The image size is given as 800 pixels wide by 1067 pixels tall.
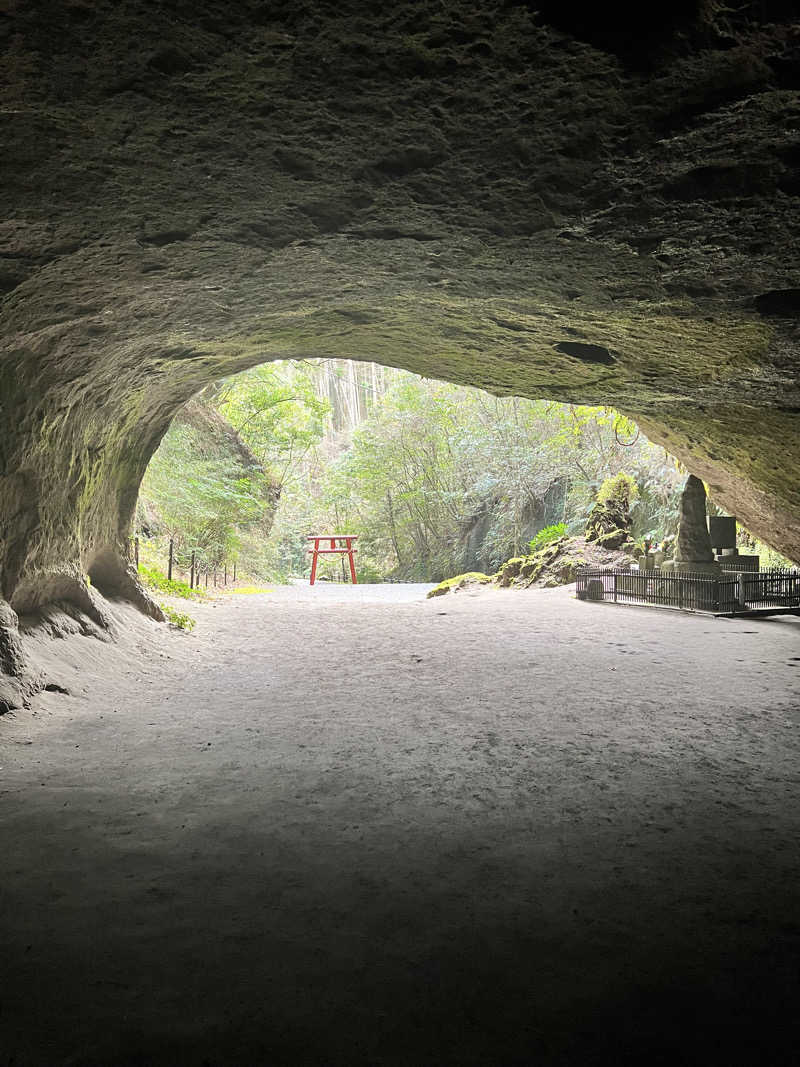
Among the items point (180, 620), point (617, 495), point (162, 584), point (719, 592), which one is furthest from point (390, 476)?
point (180, 620)

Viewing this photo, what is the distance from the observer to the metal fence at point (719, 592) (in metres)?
13.7

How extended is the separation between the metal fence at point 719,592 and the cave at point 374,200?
5.98 metres

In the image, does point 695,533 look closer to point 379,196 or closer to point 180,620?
point 180,620

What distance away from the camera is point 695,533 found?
1554 centimetres

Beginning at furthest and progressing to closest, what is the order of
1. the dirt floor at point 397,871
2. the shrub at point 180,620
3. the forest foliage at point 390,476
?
the forest foliage at point 390,476
the shrub at point 180,620
the dirt floor at point 397,871

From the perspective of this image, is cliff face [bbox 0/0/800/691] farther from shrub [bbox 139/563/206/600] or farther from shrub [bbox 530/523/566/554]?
shrub [bbox 530/523/566/554]

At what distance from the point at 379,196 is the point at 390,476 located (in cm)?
3035

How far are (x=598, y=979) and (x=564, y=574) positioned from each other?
666 inches

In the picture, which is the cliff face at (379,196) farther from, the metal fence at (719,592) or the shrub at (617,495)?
the shrub at (617,495)

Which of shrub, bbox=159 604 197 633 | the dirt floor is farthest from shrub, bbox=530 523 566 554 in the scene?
the dirt floor

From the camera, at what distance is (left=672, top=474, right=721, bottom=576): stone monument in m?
15.4

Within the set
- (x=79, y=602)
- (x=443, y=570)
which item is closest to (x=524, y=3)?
(x=79, y=602)

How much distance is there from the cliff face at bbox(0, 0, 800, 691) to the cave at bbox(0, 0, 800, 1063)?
16 millimetres

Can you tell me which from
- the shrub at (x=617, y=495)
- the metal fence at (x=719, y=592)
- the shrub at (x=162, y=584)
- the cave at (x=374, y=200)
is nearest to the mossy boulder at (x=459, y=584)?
the shrub at (x=617, y=495)
